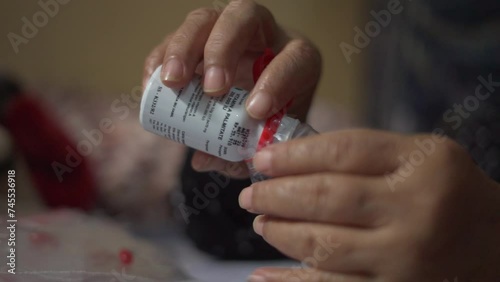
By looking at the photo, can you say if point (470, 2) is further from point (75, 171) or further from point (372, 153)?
point (75, 171)

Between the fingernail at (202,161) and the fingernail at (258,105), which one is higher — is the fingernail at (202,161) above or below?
below

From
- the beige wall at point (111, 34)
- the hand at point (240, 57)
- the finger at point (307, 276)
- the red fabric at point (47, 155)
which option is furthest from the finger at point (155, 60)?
the beige wall at point (111, 34)

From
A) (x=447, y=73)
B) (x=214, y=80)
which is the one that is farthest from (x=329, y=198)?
(x=447, y=73)

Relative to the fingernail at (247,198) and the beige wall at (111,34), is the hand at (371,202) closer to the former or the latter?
the fingernail at (247,198)

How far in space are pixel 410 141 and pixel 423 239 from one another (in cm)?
6

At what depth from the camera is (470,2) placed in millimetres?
725

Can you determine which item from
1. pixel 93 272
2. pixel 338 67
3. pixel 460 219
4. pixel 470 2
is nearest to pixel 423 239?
pixel 460 219

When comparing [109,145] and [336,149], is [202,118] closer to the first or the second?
[336,149]

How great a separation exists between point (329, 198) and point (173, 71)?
147 millimetres

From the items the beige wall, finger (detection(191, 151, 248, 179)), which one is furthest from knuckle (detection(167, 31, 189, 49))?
the beige wall

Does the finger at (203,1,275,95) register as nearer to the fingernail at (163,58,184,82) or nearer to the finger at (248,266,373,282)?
the fingernail at (163,58,184,82)

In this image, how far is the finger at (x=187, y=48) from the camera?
0.36 metres

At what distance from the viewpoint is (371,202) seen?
302mm

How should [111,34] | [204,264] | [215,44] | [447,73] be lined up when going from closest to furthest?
[215,44], [204,264], [447,73], [111,34]
